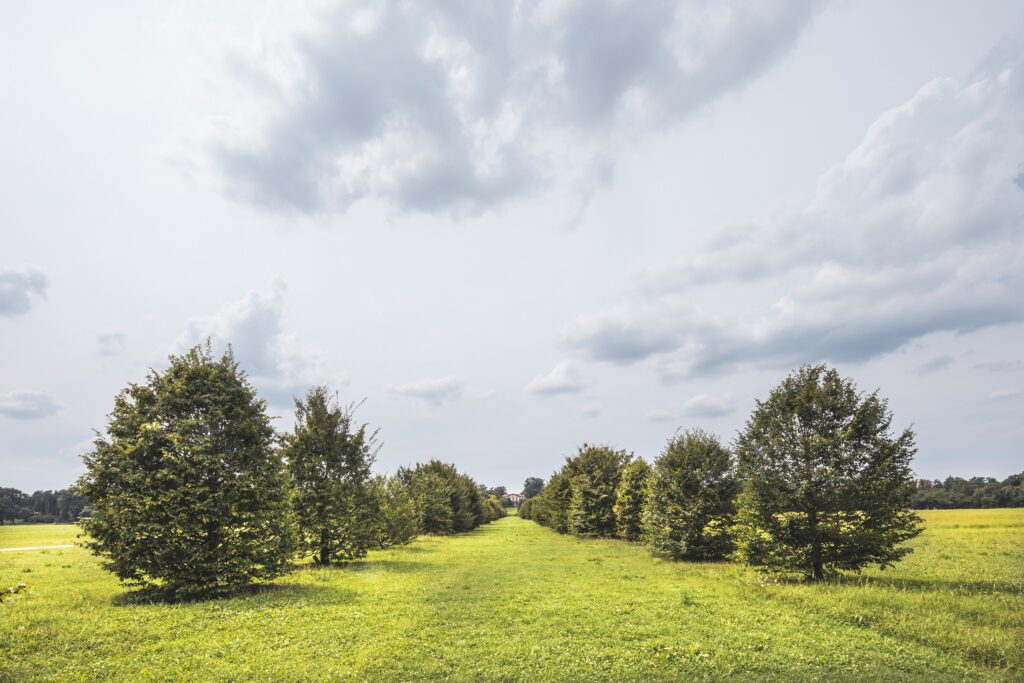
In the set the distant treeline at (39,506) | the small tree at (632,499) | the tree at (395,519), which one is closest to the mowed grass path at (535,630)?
the tree at (395,519)

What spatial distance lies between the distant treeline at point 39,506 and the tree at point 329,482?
113288 millimetres

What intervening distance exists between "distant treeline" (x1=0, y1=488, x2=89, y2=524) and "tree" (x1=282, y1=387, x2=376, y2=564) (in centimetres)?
11329

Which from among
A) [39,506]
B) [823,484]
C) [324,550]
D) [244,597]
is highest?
[823,484]

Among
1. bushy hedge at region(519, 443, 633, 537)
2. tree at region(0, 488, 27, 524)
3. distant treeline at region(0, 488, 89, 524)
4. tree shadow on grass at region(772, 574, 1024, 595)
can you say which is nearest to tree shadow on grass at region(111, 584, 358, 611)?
tree shadow on grass at region(772, 574, 1024, 595)

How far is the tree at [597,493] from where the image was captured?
142ft

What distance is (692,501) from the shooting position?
87.9 feet

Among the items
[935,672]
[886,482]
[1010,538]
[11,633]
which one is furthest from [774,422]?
[1010,538]

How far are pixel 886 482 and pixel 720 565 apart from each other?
32.0ft

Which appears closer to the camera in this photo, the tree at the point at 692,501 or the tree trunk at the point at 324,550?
the tree trunk at the point at 324,550

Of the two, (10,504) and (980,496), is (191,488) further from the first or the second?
(10,504)

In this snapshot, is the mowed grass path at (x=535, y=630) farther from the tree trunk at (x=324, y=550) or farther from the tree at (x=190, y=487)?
the tree trunk at (x=324, y=550)

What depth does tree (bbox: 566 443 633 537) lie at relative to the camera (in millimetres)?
43250

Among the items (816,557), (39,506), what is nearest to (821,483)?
(816,557)

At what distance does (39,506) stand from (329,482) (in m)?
168
